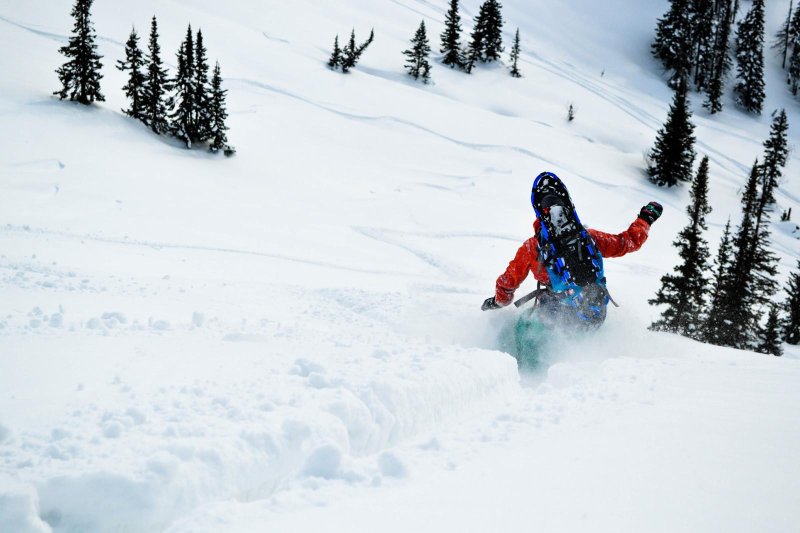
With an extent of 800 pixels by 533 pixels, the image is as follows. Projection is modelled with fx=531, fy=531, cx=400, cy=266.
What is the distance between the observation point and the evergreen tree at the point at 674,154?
125 feet

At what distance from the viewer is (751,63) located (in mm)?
61812

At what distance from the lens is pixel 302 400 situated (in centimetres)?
298

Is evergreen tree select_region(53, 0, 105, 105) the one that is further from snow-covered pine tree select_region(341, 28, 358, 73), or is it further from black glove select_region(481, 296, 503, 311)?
black glove select_region(481, 296, 503, 311)

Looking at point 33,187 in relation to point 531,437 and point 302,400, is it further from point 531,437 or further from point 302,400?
point 531,437

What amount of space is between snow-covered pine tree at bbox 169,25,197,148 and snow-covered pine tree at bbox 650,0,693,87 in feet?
185

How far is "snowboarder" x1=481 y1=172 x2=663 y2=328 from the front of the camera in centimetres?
579

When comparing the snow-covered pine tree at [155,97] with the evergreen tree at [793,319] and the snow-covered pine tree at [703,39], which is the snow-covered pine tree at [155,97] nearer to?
the evergreen tree at [793,319]

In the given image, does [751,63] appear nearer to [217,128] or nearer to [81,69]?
[217,128]

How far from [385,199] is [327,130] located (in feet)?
31.8

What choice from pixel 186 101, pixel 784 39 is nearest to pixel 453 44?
pixel 186 101

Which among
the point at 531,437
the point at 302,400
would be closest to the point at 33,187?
→ the point at 302,400

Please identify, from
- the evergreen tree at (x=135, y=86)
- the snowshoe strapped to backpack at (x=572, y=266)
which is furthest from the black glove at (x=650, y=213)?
the evergreen tree at (x=135, y=86)

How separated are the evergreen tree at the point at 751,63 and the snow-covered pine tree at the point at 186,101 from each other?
6276cm

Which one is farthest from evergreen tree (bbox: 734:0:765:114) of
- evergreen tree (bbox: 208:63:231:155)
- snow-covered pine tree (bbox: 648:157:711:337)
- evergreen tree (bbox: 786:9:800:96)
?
evergreen tree (bbox: 208:63:231:155)
